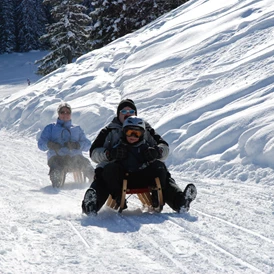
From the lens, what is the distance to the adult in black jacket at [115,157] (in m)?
5.58

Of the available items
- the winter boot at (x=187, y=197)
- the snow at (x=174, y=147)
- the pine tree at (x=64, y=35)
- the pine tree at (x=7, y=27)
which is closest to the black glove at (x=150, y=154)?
the winter boot at (x=187, y=197)

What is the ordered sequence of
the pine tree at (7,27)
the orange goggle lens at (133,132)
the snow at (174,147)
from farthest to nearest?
the pine tree at (7,27), the orange goggle lens at (133,132), the snow at (174,147)

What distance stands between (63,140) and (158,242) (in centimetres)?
470

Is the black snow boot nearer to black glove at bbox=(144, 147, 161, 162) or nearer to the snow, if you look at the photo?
the snow

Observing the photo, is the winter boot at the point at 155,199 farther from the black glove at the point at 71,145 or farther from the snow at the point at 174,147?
the black glove at the point at 71,145

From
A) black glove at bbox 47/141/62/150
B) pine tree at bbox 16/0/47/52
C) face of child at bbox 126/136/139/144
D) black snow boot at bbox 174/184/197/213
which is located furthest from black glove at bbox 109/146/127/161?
pine tree at bbox 16/0/47/52

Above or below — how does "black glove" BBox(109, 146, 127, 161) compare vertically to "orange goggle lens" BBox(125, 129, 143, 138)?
below

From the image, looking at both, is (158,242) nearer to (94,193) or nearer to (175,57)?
(94,193)

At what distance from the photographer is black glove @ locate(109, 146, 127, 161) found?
5680 mm

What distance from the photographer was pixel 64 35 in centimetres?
3098

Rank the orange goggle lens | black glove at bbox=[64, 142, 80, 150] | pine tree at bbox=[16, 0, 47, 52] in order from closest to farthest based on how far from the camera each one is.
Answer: the orange goggle lens
black glove at bbox=[64, 142, 80, 150]
pine tree at bbox=[16, 0, 47, 52]

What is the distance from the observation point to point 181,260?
3.95 metres

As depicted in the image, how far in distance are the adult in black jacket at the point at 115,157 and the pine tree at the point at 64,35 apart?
24.3 meters

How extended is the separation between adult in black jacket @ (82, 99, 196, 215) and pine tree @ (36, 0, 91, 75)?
24.3 metres
